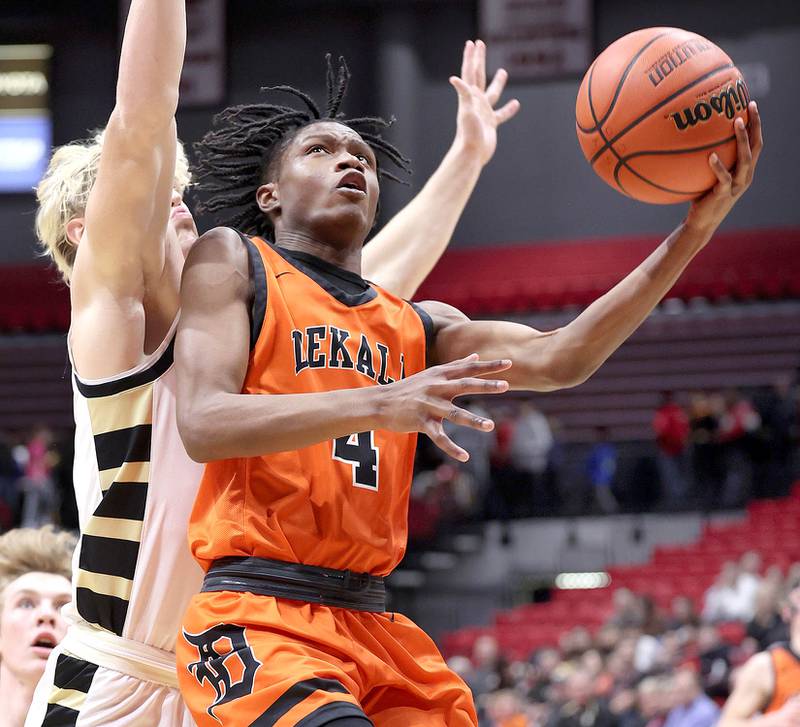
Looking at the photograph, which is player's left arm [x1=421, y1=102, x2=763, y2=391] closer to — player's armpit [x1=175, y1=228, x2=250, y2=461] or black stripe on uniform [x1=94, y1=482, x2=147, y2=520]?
player's armpit [x1=175, y1=228, x2=250, y2=461]

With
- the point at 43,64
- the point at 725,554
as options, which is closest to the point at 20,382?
the point at 43,64

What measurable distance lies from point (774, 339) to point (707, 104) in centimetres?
1498

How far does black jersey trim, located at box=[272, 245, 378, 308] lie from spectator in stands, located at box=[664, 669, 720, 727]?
5.65 meters

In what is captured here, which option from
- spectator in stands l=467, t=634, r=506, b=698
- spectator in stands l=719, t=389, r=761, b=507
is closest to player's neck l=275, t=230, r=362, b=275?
spectator in stands l=467, t=634, r=506, b=698

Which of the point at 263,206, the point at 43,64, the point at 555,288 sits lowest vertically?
the point at 555,288

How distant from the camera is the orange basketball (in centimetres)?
280

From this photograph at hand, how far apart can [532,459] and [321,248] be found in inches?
492

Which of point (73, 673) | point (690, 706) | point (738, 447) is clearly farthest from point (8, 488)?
point (73, 673)

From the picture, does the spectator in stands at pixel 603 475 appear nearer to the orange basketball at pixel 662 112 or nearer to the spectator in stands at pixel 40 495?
the spectator in stands at pixel 40 495

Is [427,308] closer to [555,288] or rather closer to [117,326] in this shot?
[117,326]

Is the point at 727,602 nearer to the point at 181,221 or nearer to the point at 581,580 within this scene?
the point at 581,580

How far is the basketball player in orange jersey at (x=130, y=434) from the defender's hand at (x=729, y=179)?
1.12 metres

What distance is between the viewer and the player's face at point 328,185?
9.27 ft

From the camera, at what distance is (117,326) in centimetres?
274
